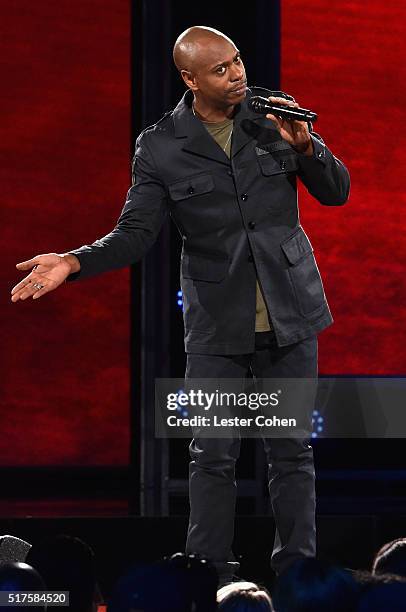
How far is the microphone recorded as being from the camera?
235 cm

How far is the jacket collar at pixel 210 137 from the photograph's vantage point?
2.59 m

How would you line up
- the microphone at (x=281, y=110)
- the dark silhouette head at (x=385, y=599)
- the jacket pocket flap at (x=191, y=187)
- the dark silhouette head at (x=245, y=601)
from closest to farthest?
1. the dark silhouette head at (x=385, y=599)
2. the dark silhouette head at (x=245, y=601)
3. the microphone at (x=281, y=110)
4. the jacket pocket flap at (x=191, y=187)

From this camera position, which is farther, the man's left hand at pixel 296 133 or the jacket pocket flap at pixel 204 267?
the jacket pocket flap at pixel 204 267

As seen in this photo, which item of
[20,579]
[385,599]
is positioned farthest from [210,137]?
[385,599]

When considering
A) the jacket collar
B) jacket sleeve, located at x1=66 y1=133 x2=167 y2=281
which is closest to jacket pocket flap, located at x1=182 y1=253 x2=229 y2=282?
jacket sleeve, located at x1=66 y1=133 x2=167 y2=281

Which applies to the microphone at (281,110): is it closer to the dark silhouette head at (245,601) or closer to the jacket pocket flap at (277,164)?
the jacket pocket flap at (277,164)

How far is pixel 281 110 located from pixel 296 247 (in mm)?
373

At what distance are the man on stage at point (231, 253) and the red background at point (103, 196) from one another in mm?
1564

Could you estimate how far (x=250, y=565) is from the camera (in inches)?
121

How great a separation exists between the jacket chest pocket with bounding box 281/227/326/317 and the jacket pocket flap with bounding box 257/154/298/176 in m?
0.15

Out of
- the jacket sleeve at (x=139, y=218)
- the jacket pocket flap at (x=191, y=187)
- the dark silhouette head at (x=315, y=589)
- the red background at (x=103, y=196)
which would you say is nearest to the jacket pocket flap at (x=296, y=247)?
the jacket pocket flap at (x=191, y=187)

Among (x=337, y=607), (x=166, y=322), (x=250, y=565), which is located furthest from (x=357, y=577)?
(x=166, y=322)

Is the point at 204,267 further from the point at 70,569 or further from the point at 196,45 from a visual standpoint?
the point at 70,569

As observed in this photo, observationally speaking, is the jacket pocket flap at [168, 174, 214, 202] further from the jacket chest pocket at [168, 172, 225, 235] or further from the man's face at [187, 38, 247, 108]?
the man's face at [187, 38, 247, 108]
